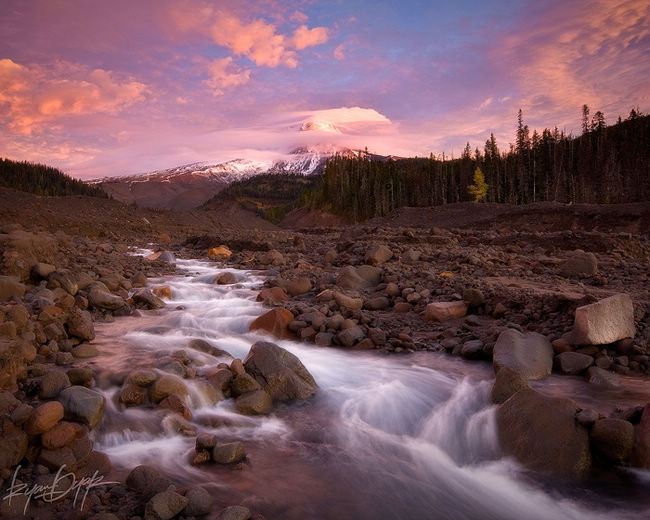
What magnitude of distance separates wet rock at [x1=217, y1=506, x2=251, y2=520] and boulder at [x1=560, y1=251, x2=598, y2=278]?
1140cm

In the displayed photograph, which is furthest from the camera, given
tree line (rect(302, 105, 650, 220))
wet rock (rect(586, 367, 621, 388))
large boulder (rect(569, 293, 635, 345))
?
tree line (rect(302, 105, 650, 220))

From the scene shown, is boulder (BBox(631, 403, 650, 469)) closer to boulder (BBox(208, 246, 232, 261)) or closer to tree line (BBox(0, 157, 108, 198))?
boulder (BBox(208, 246, 232, 261))

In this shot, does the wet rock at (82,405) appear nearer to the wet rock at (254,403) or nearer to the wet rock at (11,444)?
the wet rock at (11,444)

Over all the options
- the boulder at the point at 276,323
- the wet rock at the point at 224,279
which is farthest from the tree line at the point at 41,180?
the boulder at the point at 276,323

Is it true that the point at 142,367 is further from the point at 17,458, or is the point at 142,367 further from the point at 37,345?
the point at 17,458

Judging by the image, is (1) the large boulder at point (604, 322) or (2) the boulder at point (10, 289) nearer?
(1) the large boulder at point (604, 322)

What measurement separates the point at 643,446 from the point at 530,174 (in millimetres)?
68022

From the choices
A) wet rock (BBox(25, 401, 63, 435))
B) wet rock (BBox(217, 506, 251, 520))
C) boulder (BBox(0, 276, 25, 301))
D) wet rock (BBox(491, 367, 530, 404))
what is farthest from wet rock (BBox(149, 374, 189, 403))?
boulder (BBox(0, 276, 25, 301))

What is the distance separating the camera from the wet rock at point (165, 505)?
3.33m

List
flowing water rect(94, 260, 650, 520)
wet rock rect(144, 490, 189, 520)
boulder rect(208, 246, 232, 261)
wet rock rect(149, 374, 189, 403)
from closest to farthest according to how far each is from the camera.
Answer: wet rock rect(144, 490, 189, 520)
flowing water rect(94, 260, 650, 520)
wet rock rect(149, 374, 189, 403)
boulder rect(208, 246, 232, 261)

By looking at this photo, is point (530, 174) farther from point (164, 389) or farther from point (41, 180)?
point (41, 180)

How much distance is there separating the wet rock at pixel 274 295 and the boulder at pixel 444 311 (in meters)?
4.11

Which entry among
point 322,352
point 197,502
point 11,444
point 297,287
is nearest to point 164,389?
point 11,444
